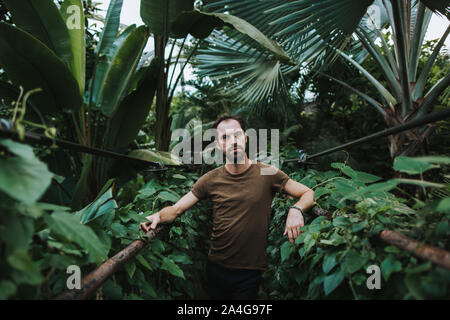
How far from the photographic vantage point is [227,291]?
1457 millimetres

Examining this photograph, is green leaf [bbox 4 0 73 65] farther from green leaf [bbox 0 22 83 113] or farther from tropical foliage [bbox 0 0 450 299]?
green leaf [bbox 0 22 83 113]

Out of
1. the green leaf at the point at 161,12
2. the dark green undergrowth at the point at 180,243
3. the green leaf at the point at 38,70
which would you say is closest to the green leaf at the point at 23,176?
the dark green undergrowth at the point at 180,243

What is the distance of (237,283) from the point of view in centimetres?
142

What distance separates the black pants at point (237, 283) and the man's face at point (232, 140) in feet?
2.04

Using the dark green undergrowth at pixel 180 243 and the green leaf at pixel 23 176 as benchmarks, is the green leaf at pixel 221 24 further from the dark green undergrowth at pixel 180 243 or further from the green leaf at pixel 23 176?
the green leaf at pixel 23 176

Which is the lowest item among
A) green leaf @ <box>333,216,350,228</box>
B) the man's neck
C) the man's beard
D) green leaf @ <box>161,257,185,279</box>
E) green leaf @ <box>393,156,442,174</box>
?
green leaf @ <box>161,257,185,279</box>

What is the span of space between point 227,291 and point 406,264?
1.08 metres

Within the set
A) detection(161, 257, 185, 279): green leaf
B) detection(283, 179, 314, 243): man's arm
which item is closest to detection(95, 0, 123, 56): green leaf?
detection(283, 179, 314, 243): man's arm

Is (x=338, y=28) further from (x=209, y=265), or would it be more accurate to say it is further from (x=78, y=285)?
(x=78, y=285)

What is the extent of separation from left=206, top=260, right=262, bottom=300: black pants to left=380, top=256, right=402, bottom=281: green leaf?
0.93 m

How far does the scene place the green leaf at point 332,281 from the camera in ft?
2.20

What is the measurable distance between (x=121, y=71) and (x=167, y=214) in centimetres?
185

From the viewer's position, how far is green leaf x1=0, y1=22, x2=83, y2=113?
1.84 metres
